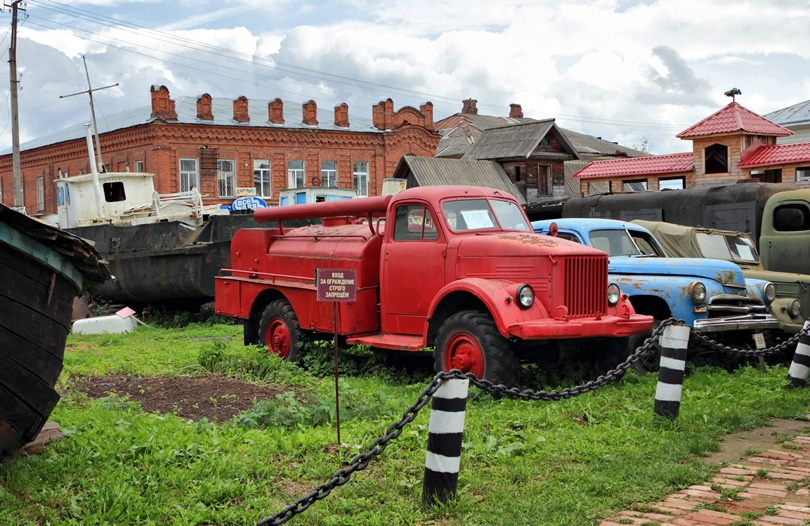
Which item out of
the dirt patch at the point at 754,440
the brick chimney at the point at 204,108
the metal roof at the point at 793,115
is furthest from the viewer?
the metal roof at the point at 793,115

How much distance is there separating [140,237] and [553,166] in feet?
86.0

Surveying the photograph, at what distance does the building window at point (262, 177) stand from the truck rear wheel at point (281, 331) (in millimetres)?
29827

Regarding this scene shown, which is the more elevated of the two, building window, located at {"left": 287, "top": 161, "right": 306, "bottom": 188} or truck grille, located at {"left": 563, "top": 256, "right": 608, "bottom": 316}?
building window, located at {"left": 287, "top": 161, "right": 306, "bottom": 188}

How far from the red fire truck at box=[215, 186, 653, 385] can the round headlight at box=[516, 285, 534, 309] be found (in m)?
0.01

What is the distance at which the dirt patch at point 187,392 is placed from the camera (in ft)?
27.6

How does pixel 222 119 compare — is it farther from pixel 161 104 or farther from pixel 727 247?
pixel 727 247

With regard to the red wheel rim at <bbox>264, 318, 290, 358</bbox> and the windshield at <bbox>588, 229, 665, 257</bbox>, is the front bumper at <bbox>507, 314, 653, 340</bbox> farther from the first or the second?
the red wheel rim at <bbox>264, 318, 290, 358</bbox>

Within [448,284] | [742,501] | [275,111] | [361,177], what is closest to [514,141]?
[361,177]

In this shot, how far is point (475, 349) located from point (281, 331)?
3.87 m

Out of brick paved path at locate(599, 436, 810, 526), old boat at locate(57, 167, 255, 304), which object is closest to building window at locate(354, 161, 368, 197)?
old boat at locate(57, 167, 255, 304)

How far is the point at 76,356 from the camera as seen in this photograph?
41.7 ft

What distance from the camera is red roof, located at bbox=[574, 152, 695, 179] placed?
32.4 meters

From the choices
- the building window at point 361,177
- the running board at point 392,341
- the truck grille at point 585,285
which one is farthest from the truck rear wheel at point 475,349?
Answer: the building window at point 361,177

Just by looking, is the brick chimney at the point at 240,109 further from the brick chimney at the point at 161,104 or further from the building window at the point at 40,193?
the building window at the point at 40,193
